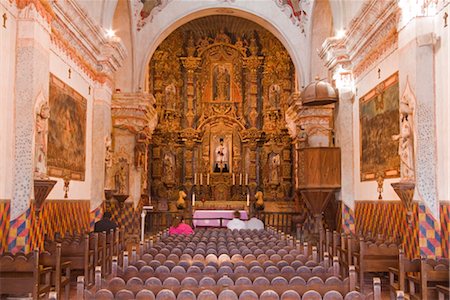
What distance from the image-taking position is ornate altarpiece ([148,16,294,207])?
22.0 meters

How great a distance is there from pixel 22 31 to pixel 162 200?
1431 cm

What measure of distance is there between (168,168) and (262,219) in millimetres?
4698

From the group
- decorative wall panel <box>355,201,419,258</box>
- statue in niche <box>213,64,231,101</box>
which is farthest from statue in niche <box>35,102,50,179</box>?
statue in niche <box>213,64,231,101</box>

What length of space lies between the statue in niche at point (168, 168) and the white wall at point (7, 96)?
1443 centimetres

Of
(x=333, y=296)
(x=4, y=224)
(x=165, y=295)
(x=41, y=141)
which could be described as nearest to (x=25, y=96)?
(x=41, y=141)

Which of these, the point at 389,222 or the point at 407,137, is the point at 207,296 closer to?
the point at 407,137

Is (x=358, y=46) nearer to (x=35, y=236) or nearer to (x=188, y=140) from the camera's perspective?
(x=35, y=236)

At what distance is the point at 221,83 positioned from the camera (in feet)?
75.2

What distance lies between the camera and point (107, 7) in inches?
507

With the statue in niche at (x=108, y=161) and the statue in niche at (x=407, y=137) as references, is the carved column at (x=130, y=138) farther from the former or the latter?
the statue in niche at (x=407, y=137)

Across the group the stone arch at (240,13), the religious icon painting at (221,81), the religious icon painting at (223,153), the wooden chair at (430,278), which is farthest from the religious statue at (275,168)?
the wooden chair at (430,278)

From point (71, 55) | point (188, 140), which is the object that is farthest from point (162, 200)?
point (71, 55)

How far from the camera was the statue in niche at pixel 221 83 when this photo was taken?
22875mm

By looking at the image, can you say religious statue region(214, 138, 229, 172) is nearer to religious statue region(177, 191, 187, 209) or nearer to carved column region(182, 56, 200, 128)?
carved column region(182, 56, 200, 128)
